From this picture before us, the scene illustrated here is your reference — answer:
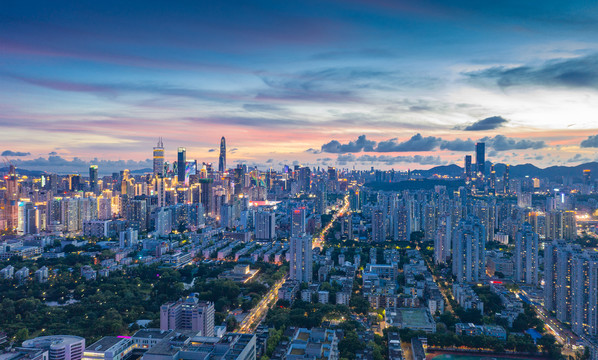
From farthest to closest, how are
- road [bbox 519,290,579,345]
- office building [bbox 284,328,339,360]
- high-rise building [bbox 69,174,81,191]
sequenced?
high-rise building [bbox 69,174,81,191] → road [bbox 519,290,579,345] → office building [bbox 284,328,339,360]

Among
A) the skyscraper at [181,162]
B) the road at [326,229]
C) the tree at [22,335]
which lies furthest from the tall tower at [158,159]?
the tree at [22,335]

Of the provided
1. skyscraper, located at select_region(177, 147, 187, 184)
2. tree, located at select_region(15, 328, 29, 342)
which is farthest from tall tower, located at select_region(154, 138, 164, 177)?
tree, located at select_region(15, 328, 29, 342)

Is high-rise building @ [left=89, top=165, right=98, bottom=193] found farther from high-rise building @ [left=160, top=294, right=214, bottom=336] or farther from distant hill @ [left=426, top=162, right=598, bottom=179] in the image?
distant hill @ [left=426, top=162, right=598, bottom=179]

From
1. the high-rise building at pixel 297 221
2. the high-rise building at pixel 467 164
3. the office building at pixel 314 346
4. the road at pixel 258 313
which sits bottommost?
the road at pixel 258 313

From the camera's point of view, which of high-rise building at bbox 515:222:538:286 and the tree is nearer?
the tree

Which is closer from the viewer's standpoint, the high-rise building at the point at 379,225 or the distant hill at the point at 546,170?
the high-rise building at the point at 379,225

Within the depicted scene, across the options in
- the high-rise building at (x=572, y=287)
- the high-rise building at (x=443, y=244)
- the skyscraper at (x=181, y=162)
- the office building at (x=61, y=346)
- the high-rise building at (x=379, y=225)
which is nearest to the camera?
the office building at (x=61, y=346)

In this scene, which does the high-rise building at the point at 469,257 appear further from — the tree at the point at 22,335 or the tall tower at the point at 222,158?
the tall tower at the point at 222,158

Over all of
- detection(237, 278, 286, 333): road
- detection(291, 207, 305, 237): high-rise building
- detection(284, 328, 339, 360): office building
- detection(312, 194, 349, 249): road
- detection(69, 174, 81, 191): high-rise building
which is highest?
detection(69, 174, 81, 191): high-rise building

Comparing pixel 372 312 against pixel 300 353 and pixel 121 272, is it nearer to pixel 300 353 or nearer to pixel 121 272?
pixel 300 353
